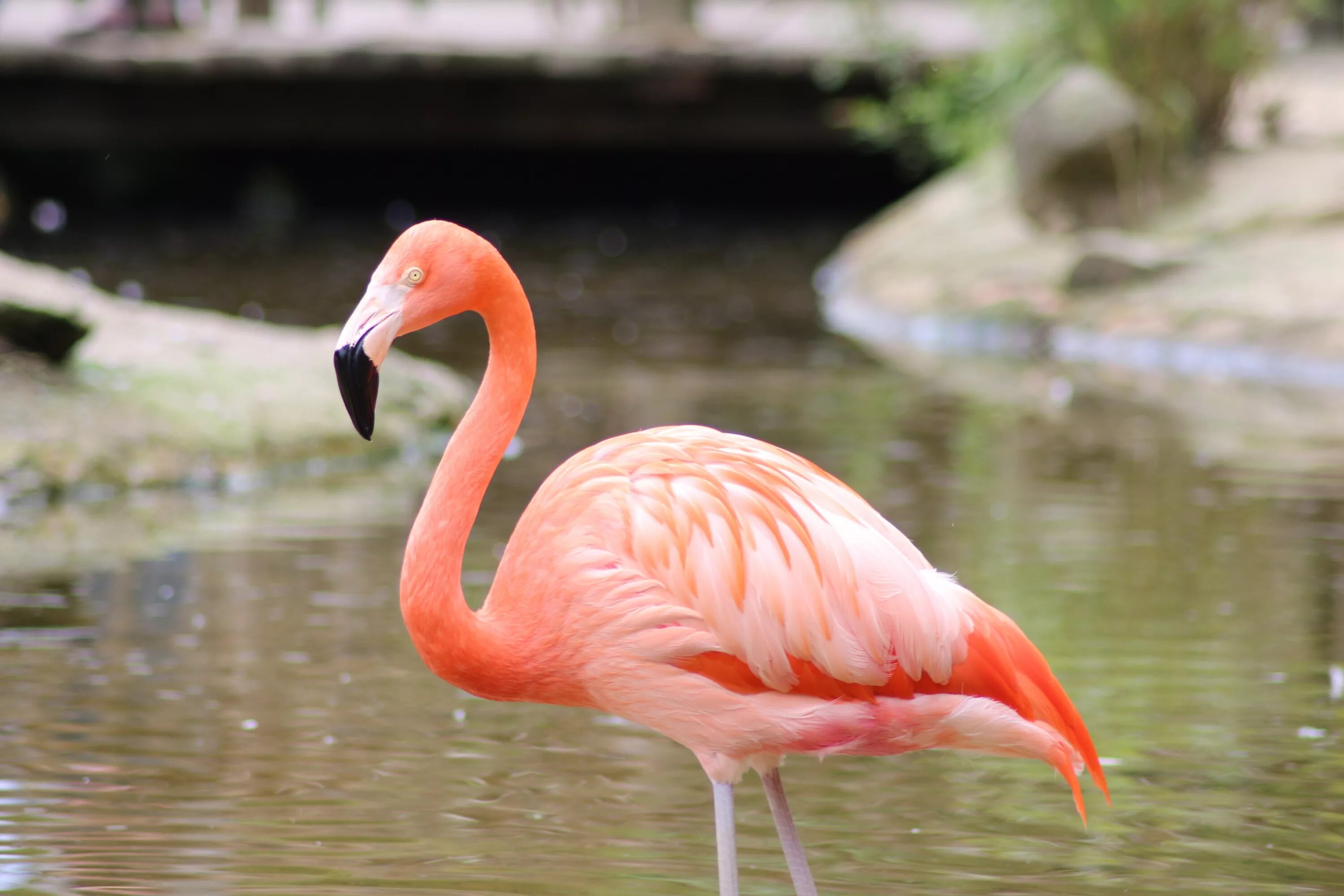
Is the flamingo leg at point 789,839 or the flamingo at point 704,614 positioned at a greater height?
the flamingo at point 704,614

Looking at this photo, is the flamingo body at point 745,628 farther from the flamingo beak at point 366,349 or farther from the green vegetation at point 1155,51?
the green vegetation at point 1155,51

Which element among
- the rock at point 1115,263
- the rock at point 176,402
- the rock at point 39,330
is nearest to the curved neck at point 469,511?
the rock at point 176,402

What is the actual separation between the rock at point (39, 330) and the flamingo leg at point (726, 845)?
4916 millimetres

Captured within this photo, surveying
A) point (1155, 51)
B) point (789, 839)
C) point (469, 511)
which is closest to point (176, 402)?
point (469, 511)

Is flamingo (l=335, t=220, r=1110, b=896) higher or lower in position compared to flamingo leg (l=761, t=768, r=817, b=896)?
higher

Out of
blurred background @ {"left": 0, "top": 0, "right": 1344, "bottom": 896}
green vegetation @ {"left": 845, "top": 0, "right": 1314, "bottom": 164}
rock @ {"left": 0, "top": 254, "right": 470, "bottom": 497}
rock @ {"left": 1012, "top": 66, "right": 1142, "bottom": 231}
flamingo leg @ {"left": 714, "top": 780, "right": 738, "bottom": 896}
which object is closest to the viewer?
flamingo leg @ {"left": 714, "top": 780, "right": 738, "bottom": 896}

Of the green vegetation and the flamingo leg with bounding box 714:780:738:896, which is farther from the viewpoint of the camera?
the green vegetation

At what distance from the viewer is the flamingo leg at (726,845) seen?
3.02 meters

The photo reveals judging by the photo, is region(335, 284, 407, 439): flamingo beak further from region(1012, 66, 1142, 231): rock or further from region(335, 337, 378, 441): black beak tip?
region(1012, 66, 1142, 231): rock

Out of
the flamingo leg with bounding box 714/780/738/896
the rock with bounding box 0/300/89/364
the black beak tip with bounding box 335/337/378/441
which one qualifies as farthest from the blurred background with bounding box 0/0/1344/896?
the black beak tip with bounding box 335/337/378/441

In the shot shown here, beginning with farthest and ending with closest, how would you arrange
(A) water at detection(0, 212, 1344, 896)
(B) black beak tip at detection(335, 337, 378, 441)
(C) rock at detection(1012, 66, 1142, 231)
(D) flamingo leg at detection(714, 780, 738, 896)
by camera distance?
(C) rock at detection(1012, 66, 1142, 231) → (A) water at detection(0, 212, 1344, 896) → (D) flamingo leg at detection(714, 780, 738, 896) → (B) black beak tip at detection(335, 337, 378, 441)

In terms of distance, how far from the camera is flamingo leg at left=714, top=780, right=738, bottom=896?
9.89ft

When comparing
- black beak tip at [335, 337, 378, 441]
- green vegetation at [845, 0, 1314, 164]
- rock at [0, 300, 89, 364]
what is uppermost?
green vegetation at [845, 0, 1314, 164]

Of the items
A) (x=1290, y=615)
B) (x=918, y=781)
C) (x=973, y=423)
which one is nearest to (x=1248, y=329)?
(x=973, y=423)
